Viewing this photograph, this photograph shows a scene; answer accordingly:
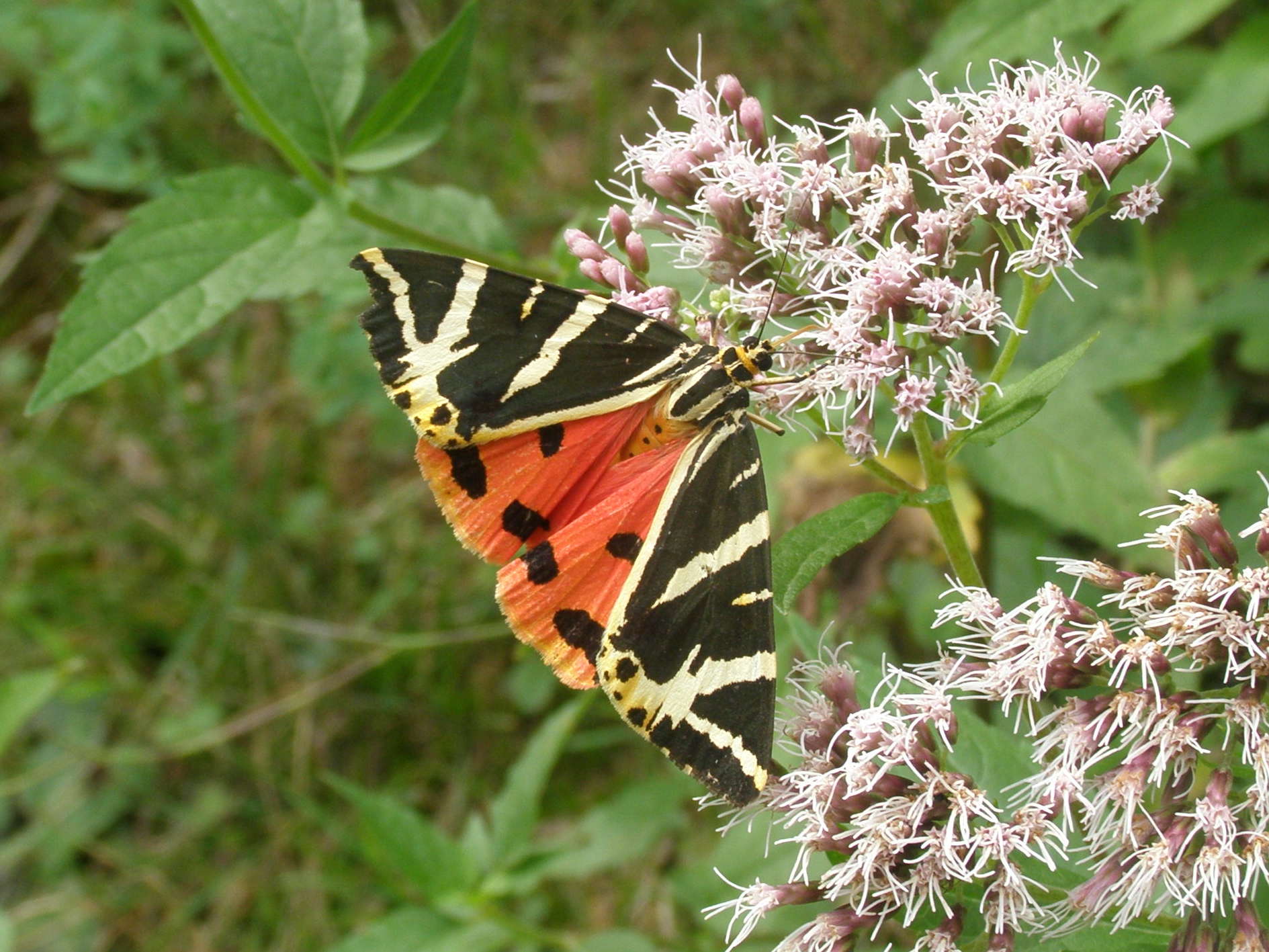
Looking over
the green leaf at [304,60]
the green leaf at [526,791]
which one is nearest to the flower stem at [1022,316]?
the green leaf at [304,60]

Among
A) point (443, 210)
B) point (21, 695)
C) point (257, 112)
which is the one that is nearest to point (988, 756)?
point (443, 210)

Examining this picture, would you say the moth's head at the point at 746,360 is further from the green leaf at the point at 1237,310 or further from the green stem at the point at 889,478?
the green leaf at the point at 1237,310

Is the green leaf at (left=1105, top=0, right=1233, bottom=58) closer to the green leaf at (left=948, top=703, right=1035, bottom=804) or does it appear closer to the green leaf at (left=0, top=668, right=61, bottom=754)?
the green leaf at (left=948, top=703, right=1035, bottom=804)

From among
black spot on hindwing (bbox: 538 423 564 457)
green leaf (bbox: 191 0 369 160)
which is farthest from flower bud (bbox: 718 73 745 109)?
green leaf (bbox: 191 0 369 160)

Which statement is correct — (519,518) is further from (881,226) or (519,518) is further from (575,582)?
(881,226)

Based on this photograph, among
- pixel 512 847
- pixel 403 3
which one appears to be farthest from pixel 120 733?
pixel 403 3

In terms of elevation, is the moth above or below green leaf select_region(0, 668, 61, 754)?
below

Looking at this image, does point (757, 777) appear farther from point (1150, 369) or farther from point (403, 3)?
point (403, 3)
